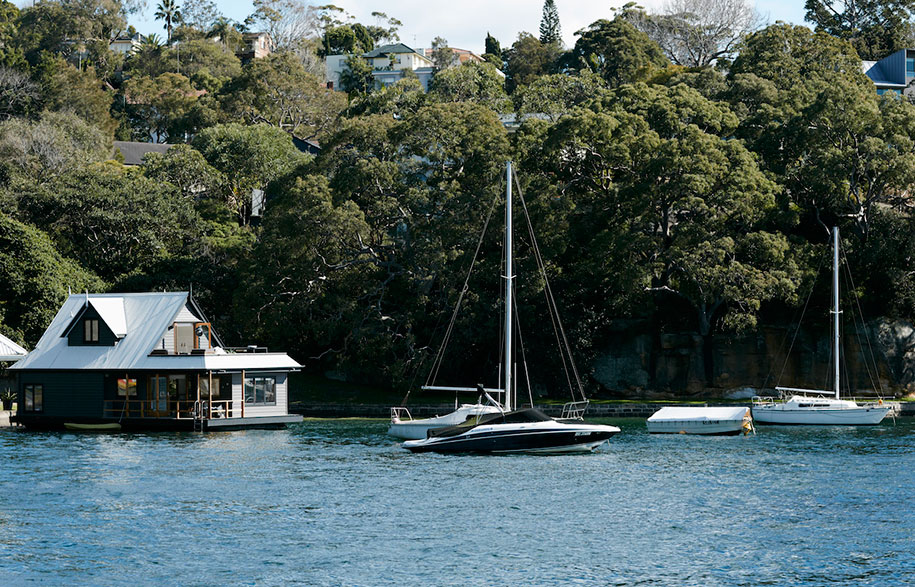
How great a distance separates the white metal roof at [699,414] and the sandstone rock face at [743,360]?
12.8 metres

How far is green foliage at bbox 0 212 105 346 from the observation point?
7169cm

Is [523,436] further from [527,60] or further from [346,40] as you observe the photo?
[346,40]

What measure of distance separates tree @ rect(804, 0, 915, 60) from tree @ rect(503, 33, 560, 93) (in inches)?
1684

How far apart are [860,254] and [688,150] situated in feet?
42.7

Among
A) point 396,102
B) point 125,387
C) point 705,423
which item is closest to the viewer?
point 705,423

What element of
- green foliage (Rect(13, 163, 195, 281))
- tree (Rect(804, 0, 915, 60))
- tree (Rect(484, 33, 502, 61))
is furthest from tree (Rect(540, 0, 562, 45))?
green foliage (Rect(13, 163, 195, 281))

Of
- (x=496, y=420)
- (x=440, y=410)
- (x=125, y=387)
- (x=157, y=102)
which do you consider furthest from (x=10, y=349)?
(x=157, y=102)

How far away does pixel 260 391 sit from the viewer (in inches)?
2328

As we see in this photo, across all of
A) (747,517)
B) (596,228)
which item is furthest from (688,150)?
(747,517)

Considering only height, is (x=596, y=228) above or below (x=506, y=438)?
above

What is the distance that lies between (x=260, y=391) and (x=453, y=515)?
28532 millimetres

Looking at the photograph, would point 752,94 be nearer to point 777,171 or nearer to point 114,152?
point 777,171

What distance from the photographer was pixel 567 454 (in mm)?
46875

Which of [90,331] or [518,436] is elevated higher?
[90,331]
